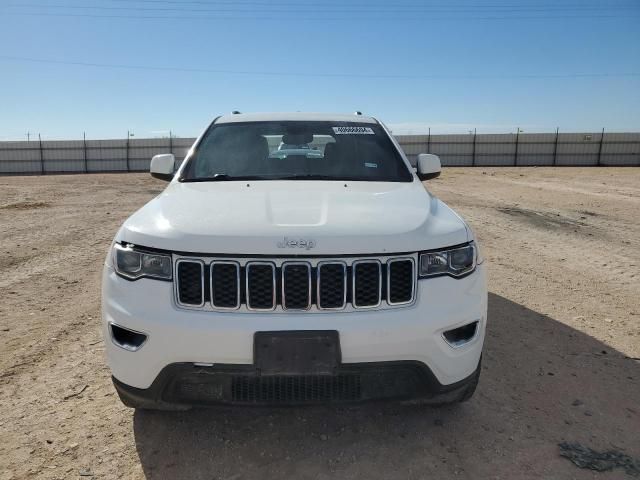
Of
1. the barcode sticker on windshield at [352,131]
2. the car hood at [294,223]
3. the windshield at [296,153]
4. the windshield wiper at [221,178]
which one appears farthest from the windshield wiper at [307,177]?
the barcode sticker on windshield at [352,131]

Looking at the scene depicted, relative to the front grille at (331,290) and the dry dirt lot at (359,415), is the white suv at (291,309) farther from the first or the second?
the dry dirt lot at (359,415)

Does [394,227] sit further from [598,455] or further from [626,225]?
[626,225]

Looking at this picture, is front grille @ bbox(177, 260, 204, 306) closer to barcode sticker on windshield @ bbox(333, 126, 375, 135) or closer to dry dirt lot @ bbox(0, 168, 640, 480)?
dry dirt lot @ bbox(0, 168, 640, 480)

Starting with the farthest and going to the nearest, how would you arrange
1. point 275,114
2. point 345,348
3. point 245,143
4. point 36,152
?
1. point 36,152
2. point 275,114
3. point 245,143
4. point 345,348

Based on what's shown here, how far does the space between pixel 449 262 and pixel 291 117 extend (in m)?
2.29


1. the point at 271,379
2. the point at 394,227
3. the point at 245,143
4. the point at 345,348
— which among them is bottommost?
the point at 271,379

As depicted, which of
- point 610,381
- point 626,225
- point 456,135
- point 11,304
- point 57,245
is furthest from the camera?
point 456,135

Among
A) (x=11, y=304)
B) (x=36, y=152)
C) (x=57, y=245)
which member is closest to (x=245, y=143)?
(x=11, y=304)

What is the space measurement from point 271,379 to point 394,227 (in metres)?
0.89

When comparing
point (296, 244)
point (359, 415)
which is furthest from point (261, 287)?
point (359, 415)

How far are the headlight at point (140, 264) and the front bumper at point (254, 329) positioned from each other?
4 cm

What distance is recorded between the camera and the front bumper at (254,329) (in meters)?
2.13

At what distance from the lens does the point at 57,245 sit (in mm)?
7492

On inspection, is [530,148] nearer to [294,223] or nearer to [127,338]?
[294,223]
